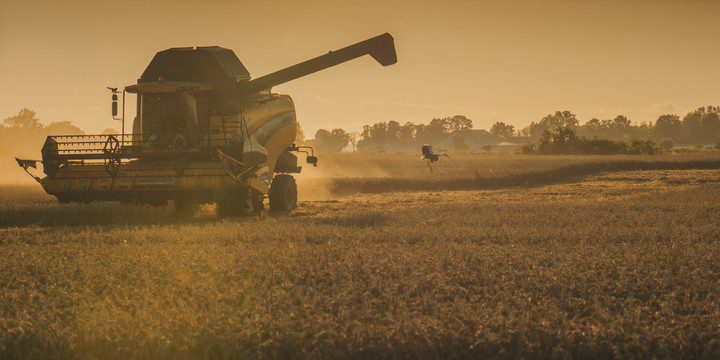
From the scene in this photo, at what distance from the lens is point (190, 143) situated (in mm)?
12258

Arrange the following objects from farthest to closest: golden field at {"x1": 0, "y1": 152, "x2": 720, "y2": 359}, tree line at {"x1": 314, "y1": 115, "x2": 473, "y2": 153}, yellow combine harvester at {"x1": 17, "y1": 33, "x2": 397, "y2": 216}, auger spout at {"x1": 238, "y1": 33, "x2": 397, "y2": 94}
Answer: tree line at {"x1": 314, "y1": 115, "x2": 473, "y2": 153}
auger spout at {"x1": 238, "y1": 33, "x2": 397, "y2": 94}
yellow combine harvester at {"x1": 17, "y1": 33, "x2": 397, "y2": 216}
golden field at {"x1": 0, "y1": 152, "x2": 720, "y2": 359}

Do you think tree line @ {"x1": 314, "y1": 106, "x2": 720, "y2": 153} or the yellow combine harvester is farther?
tree line @ {"x1": 314, "y1": 106, "x2": 720, "y2": 153}

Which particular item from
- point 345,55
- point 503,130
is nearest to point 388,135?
point 503,130

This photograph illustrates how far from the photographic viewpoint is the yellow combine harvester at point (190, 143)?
38.2ft

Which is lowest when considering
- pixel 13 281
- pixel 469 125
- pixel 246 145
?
pixel 13 281

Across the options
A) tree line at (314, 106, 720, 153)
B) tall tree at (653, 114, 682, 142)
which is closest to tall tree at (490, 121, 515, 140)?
tree line at (314, 106, 720, 153)

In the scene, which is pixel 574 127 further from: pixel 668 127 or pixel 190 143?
pixel 190 143

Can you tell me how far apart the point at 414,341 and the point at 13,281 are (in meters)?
3.84

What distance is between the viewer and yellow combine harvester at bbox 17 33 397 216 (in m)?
11.6

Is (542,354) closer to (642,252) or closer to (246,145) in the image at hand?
(642,252)

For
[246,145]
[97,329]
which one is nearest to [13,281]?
[97,329]

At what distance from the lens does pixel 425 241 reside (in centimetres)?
728

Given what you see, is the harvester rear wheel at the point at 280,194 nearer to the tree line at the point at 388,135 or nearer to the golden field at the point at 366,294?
the golden field at the point at 366,294

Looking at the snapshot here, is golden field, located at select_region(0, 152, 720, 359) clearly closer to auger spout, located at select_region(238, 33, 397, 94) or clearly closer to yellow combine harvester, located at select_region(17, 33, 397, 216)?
yellow combine harvester, located at select_region(17, 33, 397, 216)
